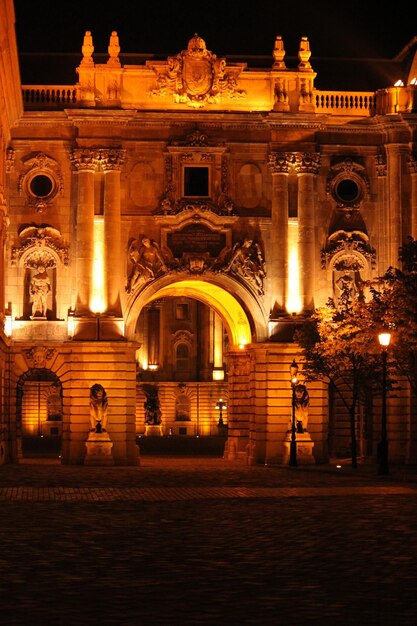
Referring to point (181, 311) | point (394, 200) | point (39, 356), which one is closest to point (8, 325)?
point (39, 356)

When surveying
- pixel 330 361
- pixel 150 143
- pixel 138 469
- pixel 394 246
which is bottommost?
pixel 138 469

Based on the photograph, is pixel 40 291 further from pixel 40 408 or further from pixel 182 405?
pixel 182 405

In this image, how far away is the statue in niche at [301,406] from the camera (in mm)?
55594

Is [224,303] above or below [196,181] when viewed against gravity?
below

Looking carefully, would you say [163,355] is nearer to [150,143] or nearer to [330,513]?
[150,143]

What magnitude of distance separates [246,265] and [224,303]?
5.63 m

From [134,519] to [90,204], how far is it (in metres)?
32.8

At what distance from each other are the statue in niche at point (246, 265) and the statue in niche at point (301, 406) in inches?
200

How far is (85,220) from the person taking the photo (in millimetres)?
57156

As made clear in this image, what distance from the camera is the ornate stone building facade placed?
2237 inches

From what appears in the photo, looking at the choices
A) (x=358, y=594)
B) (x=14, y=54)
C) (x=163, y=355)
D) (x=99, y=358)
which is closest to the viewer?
(x=358, y=594)

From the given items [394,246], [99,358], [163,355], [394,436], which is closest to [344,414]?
[394,436]

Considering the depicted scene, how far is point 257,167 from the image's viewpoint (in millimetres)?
58719

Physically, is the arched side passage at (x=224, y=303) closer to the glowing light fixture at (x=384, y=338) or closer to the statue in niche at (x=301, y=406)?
the statue in niche at (x=301, y=406)
